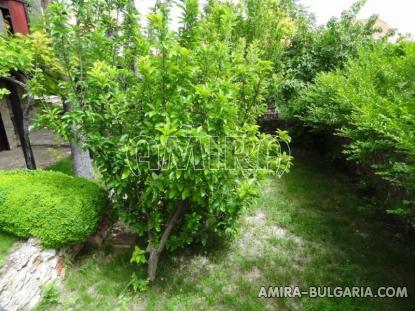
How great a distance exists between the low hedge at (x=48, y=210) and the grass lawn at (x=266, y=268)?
65cm

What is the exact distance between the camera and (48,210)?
320 centimetres

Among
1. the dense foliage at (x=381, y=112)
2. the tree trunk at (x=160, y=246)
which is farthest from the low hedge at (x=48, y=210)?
the dense foliage at (x=381, y=112)

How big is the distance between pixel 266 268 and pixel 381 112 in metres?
2.45

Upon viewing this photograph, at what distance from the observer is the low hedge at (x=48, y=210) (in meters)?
3.14

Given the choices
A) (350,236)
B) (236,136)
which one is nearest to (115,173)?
(236,136)

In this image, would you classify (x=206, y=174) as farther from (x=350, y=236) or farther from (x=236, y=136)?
(x=350, y=236)

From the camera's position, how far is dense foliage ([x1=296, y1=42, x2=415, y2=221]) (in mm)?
2857

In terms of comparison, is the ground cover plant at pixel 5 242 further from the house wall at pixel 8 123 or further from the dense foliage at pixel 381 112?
the house wall at pixel 8 123

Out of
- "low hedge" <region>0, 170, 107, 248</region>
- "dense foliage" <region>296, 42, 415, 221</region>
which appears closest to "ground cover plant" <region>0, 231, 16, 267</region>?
"low hedge" <region>0, 170, 107, 248</region>

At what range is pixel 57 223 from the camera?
3158mm

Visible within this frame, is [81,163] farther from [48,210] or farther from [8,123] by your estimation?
[8,123]

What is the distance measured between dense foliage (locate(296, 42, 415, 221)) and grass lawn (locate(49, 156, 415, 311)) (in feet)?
2.47

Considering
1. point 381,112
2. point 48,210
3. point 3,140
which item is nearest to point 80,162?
point 48,210

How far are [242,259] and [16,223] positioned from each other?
280cm
